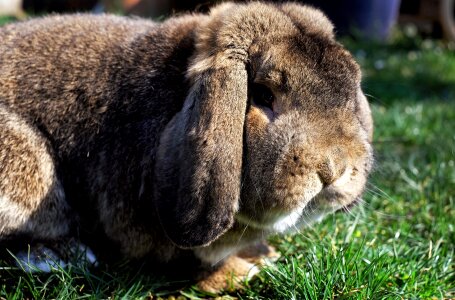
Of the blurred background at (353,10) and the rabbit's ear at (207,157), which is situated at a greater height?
the rabbit's ear at (207,157)

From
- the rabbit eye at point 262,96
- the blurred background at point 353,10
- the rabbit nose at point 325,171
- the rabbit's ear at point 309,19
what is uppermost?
the rabbit's ear at point 309,19

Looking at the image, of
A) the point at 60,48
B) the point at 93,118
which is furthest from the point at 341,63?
the point at 60,48

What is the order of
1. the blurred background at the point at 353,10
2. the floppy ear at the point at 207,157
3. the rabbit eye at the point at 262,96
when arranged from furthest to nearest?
the blurred background at the point at 353,10
the rabbit eye at the point at 262,96
the floppy ear at the point at 207,157

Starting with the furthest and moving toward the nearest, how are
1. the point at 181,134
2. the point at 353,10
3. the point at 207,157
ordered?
the point at 353,10 < the point at 181,134 < the point at 207,157

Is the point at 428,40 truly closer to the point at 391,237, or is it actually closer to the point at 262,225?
the point at 391,237

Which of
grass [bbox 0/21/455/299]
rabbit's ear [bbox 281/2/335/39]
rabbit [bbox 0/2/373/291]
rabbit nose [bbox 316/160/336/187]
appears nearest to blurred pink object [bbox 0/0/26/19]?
grass [bbox 0/21/455/299]

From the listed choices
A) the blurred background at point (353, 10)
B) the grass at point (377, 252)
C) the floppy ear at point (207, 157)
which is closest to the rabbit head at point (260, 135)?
the floppy ear at point (207, 157)

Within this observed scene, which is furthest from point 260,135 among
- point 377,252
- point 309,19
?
point 377,252

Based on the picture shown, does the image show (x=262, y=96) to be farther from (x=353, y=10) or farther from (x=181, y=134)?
(x=353, y=10)

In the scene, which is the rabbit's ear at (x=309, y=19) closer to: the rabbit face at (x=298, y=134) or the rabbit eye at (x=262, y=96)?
the rabbit face at (x=298, y=134)
